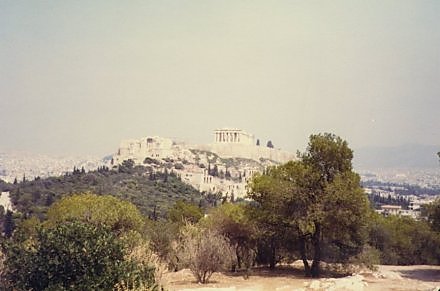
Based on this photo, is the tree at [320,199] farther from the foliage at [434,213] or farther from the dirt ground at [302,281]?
the foliage at [434,213]

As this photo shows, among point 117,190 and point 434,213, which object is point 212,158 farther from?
point 434,213

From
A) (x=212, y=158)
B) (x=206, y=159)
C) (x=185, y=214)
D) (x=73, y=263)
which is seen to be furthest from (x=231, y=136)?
(x=73, y=263)

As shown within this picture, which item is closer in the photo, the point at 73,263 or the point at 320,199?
the point at 73,263

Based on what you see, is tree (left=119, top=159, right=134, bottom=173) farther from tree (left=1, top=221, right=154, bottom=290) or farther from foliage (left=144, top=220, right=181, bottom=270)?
tree (left=1, top=221, right=154, bottom=290)

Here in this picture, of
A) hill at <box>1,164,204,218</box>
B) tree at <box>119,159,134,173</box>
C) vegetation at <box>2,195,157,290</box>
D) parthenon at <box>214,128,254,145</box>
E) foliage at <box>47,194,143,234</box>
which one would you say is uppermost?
parthenon at <box>214,128,254,145</box>

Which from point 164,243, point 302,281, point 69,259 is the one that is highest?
point 69,259

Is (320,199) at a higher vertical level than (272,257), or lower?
higher

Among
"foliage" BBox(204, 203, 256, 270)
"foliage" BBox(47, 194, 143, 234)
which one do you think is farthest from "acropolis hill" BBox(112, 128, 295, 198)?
"foliage" BBox(47, 194, 143, 234)

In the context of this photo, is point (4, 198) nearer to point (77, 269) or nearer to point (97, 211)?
point (97, 211)

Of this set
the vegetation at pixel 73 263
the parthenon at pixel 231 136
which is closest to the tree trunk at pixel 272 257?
the vegetation at pixel 73 263
